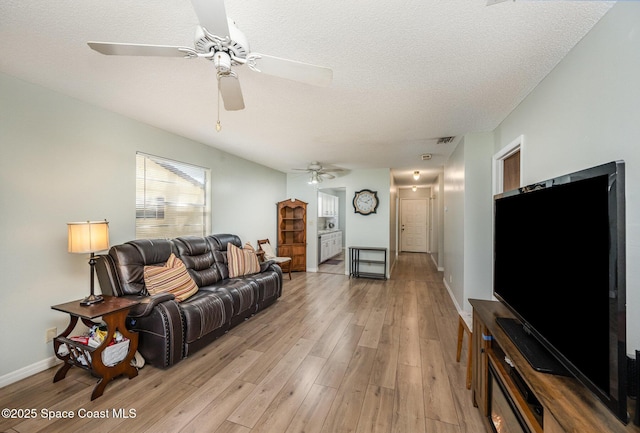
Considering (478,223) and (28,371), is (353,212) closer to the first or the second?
(478,223)

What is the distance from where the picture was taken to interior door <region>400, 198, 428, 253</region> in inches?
356

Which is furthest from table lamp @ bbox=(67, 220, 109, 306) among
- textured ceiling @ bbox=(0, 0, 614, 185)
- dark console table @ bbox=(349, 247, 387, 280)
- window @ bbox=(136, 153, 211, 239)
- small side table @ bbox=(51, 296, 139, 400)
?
dark console table @ bbox=(349, 247, 387, 280)

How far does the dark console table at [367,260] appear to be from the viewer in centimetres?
555

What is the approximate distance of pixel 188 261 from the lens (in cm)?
312

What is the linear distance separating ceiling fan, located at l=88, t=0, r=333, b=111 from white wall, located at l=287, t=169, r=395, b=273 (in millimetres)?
4413

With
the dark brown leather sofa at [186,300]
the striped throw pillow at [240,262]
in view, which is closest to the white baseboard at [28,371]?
the dark brown leather sofa at [186,300]

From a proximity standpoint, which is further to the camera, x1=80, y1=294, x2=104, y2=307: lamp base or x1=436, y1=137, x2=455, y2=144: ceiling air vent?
x1=436, y1=137, x2=455, y2=144: ceiling air vent

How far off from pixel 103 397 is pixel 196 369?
2.07 ft

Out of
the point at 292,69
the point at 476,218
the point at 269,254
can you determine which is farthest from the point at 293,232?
the point at 292,69

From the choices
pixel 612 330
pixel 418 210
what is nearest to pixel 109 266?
pixel 612 330

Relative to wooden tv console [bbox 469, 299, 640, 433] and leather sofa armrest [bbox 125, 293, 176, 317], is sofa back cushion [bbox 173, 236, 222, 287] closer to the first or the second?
leather sofa armrest [bbox 125, 293, 176, 317]

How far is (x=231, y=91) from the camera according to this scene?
1.57m

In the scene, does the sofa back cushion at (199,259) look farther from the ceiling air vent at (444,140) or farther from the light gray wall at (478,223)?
the ceiling air vent at (444,140)

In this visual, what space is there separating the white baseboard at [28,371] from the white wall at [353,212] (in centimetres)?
456
